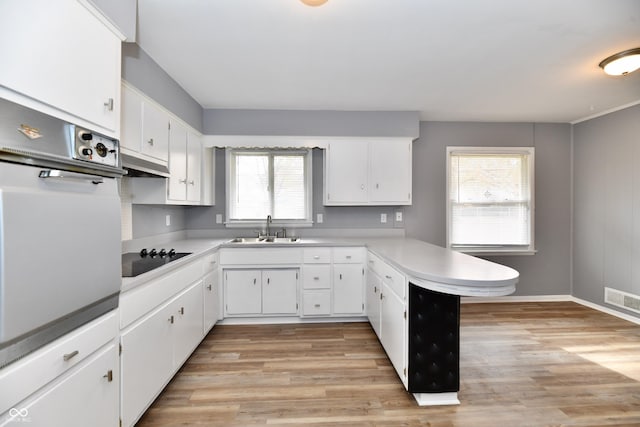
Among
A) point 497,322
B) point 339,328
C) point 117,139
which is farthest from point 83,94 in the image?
point 497,322

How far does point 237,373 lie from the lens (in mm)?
2242

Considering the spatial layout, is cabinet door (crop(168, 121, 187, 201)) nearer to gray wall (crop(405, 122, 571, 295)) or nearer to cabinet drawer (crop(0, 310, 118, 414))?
cabinet drawer (crop(0, 310, 118, 414))

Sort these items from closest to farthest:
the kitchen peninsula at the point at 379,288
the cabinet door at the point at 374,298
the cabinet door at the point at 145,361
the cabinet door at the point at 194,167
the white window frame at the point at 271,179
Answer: the cabinet door at the point at 145,361 → the kitchen peninsula at the point at 379,288 → the cabinet door at the point at 374,298 → the cabinet door at the point at 194,167 → the white window frame at the point at 271,179

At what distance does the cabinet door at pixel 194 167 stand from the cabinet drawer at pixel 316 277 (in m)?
1.40

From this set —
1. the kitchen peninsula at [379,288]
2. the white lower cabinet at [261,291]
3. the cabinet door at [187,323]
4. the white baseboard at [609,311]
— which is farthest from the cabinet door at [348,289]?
the white baseboard at [609,311]

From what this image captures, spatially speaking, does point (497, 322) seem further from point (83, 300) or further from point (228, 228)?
point (83, 300)

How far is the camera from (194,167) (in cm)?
312

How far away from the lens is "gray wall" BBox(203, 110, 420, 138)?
11.2ft

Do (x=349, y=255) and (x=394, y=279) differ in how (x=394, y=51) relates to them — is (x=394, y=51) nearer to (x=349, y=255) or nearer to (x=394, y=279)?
(x=394, y=279)

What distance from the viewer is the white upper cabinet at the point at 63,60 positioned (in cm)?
97

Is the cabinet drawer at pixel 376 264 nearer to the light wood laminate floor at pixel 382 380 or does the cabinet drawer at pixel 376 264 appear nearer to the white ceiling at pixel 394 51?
the light wood laminate floor at pixel 382 380

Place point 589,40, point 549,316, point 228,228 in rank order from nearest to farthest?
point 589,40, point 549,316, point 228,228

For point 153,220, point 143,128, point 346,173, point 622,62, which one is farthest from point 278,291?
point 622,62

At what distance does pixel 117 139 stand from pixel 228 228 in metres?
2.31
